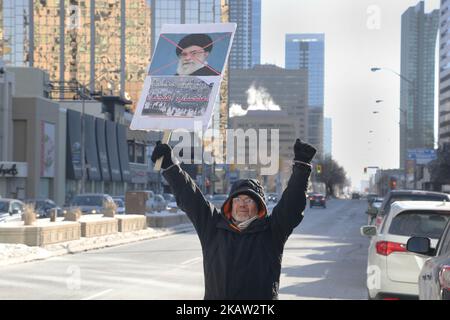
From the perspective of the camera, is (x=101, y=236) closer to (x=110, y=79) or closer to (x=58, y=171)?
(x=58, y=171)

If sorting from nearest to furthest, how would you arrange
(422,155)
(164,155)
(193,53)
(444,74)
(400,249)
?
(164,155) < (193,53) < (400,249) < (422,155) < (444,74)

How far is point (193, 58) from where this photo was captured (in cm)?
628

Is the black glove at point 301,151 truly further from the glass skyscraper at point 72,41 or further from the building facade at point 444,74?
the building facade at point 444,74

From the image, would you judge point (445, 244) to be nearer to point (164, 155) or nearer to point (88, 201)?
point (164, 155)

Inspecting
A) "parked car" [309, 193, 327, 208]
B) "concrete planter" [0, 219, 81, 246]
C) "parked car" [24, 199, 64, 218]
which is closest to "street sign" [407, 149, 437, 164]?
"parked car" [309, 193, 327, 208]

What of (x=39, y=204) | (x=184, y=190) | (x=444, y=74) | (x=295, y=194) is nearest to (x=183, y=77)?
(x=184, y=190)

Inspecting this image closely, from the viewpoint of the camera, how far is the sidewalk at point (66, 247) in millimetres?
20636

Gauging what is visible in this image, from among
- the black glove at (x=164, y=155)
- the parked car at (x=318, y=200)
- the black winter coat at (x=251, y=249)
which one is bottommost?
the parked car at (x=318, y=200)

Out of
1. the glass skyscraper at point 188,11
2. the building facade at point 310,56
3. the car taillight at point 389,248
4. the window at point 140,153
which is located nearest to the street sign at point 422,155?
the window at point 140,153

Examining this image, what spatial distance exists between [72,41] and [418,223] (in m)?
107

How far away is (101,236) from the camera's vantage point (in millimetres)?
29188

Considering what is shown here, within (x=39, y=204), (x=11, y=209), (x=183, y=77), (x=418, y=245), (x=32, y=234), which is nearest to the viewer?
(x=183, y=77)

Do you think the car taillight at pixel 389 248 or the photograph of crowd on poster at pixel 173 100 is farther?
the car taillight at pixel 389 248

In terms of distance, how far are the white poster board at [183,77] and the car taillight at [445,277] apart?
1992 mm
